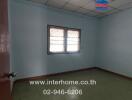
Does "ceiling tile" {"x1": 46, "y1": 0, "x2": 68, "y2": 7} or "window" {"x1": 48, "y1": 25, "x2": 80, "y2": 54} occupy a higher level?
"ceiling tile" {"x1": 46, "y1": 0, "x2": 68, "y2": 7}

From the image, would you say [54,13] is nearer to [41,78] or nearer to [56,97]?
[41,78]

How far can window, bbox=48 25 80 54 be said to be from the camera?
11.7ft

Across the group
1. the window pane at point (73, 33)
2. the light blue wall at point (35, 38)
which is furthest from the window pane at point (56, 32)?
the window pane at point (73, 33)

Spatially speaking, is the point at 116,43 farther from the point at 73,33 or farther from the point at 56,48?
the point at 56,48

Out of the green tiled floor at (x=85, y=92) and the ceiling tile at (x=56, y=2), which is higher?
the ceiling tile at (x=56, y=2)

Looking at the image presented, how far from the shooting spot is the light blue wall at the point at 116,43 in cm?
342

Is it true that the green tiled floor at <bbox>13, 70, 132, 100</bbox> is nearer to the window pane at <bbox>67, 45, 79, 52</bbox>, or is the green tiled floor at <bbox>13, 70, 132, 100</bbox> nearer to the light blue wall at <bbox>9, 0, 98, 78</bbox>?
the light blue wall at <bbox>9, 0, 98, 78</bbox>

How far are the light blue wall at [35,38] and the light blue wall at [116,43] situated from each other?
1.29 metres

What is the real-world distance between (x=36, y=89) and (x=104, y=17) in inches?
164

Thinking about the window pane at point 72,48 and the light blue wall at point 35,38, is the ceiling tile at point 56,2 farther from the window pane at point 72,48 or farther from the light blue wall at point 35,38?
the window pane at point 72,48

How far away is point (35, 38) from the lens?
323 centimetres

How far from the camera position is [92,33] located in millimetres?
4582

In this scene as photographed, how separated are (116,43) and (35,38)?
3.28 metres

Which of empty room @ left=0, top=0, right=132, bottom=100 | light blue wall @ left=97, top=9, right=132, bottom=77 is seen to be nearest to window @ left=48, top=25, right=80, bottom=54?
empty room @ left=0, top=0, right=132, bottom=100
